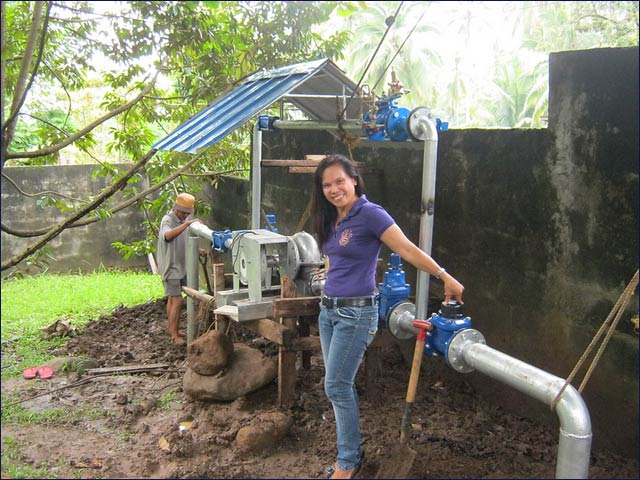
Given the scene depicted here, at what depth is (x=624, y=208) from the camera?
3.42 m

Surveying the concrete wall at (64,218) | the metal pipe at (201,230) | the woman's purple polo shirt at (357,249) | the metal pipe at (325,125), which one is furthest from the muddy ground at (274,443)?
the concrete wall at (64,218)

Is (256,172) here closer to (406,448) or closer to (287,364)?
(287,364)

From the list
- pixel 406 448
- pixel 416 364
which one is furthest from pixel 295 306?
pixel 406 448

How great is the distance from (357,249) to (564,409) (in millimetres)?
1266

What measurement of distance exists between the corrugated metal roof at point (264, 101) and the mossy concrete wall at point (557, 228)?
0.87 m

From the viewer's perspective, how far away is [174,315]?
Result: 6570mm

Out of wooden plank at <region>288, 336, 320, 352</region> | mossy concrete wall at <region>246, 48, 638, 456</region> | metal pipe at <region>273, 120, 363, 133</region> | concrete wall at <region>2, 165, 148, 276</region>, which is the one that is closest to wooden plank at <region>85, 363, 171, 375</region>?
wooden plank at <region>288, 336, 320, 352</region>

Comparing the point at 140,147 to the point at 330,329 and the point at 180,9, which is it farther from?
the point at 330,329

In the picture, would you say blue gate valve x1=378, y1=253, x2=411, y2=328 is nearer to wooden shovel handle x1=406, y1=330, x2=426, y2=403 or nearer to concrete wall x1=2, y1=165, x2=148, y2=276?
wooden shovel handle x1=406, y1=330, x2=426, y2=403

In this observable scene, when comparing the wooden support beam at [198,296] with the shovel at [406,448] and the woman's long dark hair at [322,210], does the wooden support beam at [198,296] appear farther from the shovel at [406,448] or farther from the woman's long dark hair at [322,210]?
the shovel at [406,448]

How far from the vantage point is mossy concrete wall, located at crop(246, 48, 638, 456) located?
3.44 metres

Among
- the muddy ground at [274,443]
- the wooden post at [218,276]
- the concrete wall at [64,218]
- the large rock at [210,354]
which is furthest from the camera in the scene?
the concrete wall at [64,218]

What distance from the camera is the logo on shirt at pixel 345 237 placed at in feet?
10.8

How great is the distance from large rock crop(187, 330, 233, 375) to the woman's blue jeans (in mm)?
1401
